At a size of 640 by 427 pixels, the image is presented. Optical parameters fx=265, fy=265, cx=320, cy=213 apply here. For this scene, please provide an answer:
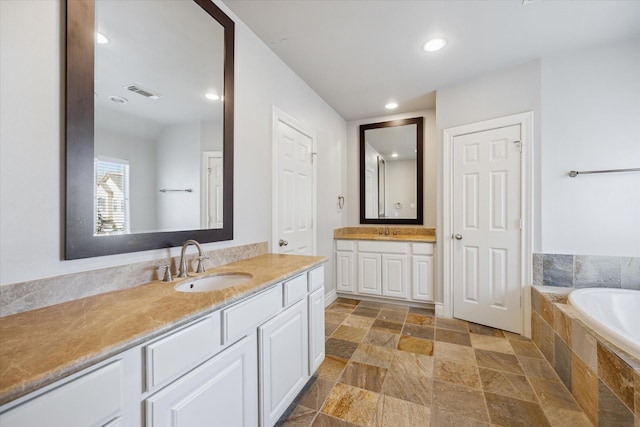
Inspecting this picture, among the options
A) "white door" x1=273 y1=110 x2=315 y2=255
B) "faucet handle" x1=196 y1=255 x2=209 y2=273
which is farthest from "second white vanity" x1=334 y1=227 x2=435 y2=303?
"faucet handle" x1=196 y1=255 x2=209 y2=273

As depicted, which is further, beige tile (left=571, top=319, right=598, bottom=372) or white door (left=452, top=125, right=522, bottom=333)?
white door (left=452, top=125, right=522, bottom=333)

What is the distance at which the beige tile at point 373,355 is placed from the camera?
2098 mm

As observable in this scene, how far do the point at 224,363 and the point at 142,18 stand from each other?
1666 millimetres

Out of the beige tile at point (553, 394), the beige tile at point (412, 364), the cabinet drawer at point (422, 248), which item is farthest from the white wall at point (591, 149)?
the beige tile at point (412, 364)

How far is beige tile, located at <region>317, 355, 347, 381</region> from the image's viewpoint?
6.37ft

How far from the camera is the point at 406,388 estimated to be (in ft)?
5.88

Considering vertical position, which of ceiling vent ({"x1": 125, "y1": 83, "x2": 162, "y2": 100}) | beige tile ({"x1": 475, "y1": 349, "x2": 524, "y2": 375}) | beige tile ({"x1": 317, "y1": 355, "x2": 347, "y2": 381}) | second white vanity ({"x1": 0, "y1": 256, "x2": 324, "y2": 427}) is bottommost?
beige tile ({"x1": 317, "y1": 355, "x2": 347, "y2": 381})

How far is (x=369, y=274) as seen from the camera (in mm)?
3486

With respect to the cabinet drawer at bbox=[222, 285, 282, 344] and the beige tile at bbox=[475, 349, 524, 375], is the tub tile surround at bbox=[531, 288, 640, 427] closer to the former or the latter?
the beige tile at bbox=[475, 349, 524, 375]

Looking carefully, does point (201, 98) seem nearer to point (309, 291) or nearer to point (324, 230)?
point (309, 291)

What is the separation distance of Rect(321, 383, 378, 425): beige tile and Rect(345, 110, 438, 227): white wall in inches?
96.9

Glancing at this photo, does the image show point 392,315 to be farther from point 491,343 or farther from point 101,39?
point 101,39

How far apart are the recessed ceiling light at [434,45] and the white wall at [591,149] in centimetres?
104

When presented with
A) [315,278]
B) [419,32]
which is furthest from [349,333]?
[419,32]
